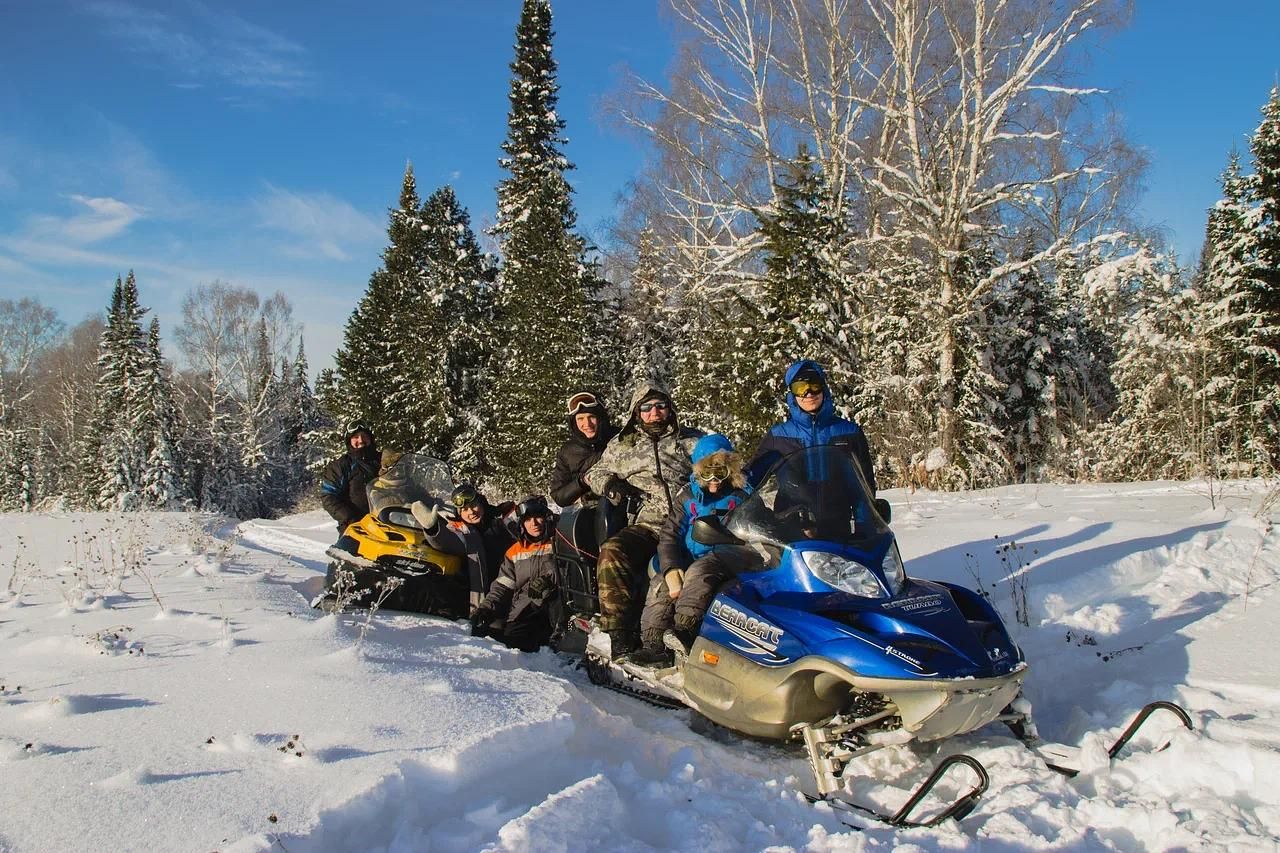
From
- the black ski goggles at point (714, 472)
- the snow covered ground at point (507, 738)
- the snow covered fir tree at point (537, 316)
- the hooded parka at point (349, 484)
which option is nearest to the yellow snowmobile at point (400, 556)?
the snow covered ground at point (507, 738)

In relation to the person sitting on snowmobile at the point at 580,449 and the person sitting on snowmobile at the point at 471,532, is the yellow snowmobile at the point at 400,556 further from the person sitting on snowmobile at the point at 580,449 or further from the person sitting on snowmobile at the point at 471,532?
the person sitting on snowmobile at the point at 580,449

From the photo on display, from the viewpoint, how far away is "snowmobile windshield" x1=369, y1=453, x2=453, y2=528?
6547 millimetres

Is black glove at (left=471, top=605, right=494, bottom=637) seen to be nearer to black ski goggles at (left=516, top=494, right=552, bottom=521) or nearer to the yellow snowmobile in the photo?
the yellow snowmobile

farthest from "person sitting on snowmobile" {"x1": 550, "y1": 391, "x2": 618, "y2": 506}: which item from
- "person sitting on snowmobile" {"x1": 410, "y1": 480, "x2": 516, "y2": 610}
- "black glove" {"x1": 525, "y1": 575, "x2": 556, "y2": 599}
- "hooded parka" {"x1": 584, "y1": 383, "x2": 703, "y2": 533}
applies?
"person sitting on snowmobile" {"x1": 410, "y1": 480, "x2": 516, "y2": 610}

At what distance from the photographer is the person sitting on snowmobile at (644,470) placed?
16.6ft

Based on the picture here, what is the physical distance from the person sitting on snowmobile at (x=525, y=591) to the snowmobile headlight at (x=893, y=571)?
2637 mm

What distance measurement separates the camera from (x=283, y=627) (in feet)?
14.8

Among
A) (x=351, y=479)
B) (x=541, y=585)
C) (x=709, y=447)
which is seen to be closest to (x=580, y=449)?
(x=541, y=585)

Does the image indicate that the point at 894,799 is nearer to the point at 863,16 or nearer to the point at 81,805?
the point at 81,805

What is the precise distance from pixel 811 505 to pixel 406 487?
4.02m

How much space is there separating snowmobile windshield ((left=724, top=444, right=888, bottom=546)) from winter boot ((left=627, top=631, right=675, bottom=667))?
34.5 inches

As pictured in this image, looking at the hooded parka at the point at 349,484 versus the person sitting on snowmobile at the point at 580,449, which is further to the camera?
the hooded parka at the point at 349,484

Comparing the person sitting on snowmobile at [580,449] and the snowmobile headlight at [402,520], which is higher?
the person sitting on snowmobile at [580,449]

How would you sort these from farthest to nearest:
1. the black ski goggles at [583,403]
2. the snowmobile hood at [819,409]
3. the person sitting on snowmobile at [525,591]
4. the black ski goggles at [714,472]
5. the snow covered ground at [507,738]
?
the black ski goggles at [583,403] → the person sitting on snowmobile at [525,591] → the snowmobile hood at [819,409] → the black ski goggles at [714,472] → the snow covered ground at [507,738]
